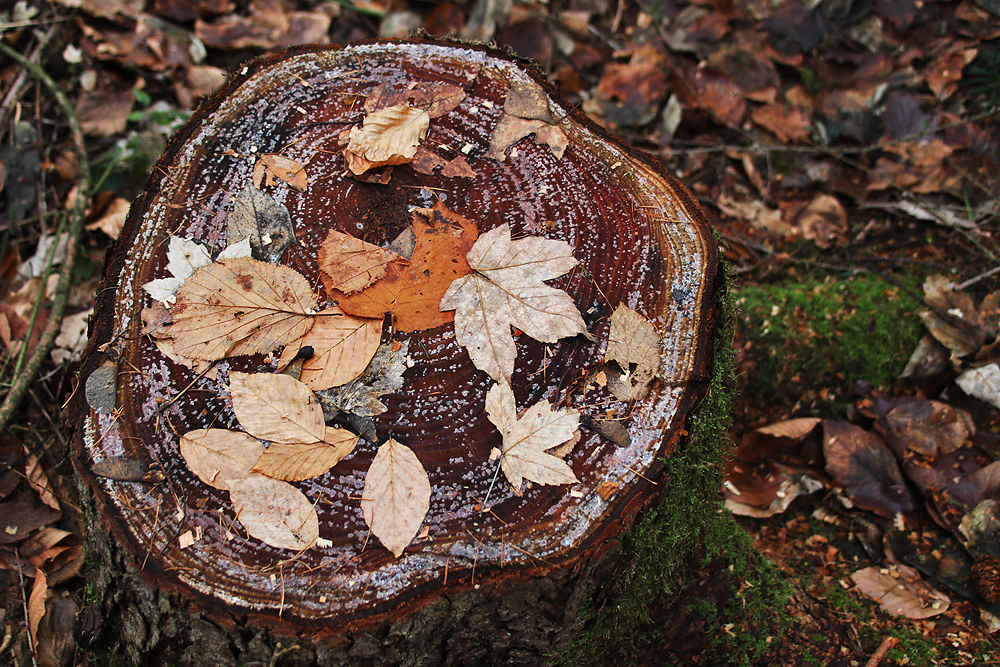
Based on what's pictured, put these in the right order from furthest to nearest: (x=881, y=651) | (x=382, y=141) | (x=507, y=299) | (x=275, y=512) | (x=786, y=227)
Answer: (x=786, y=227)
(x=881, y=651)
(x=382, y=141)
(x=507, y=299)
(x=275, y=512)

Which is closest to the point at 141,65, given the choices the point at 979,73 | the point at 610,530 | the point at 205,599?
the point at 205,599

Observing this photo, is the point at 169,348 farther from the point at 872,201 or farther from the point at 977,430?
the point at 872,201

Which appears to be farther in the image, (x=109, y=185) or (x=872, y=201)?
(x=872, y=201)

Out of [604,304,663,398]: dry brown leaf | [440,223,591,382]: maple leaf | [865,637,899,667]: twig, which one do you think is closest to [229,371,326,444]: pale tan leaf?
[440,223,591,382]: maple leaf

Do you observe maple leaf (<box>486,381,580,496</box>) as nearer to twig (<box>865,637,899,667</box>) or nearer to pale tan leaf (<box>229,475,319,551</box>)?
pale tan leaf (<box>229,475,319,551</box>)

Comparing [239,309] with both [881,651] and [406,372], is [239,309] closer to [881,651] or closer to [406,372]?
[406,372]

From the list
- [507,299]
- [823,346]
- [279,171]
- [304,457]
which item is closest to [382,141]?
[279,171]
